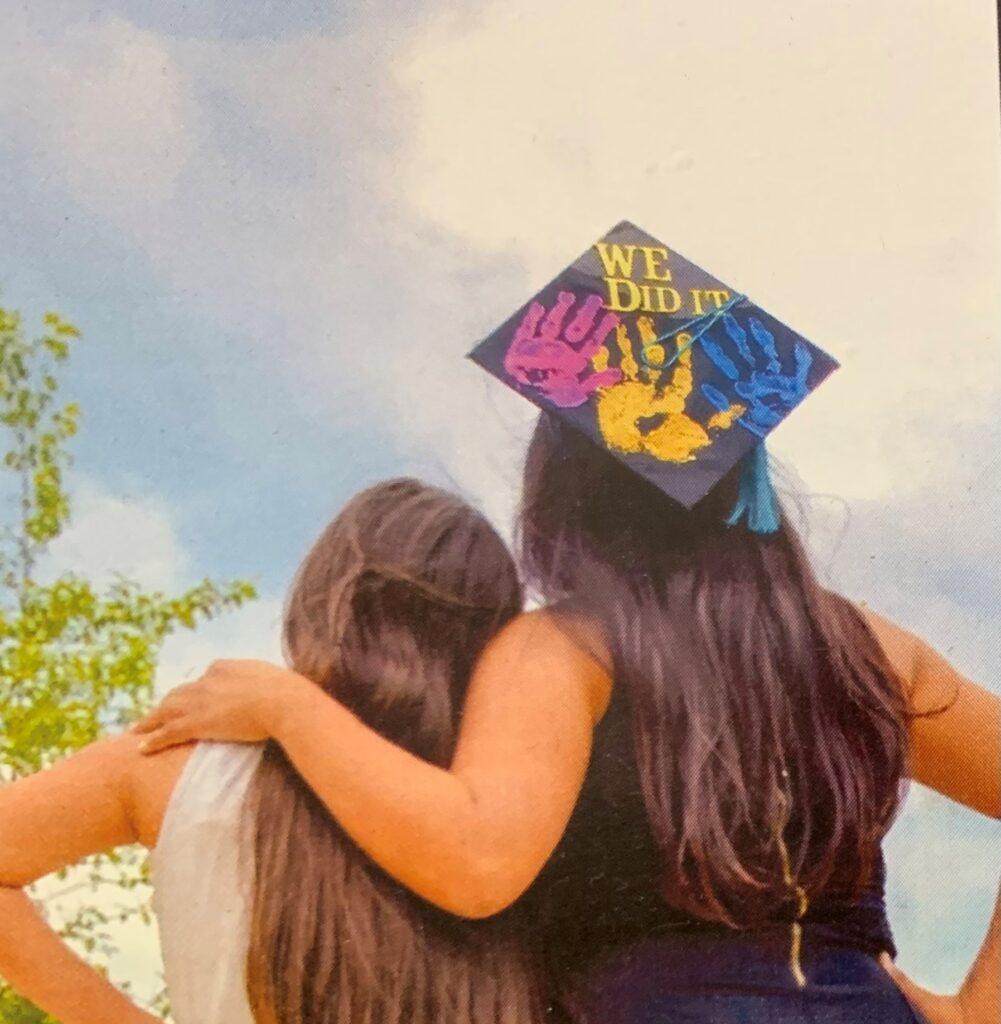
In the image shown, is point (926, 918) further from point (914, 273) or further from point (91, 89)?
point (91, 89)

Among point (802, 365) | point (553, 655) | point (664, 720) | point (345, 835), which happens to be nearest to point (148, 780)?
point (345, 835)

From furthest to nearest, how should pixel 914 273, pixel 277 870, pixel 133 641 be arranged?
pixel 914 273, pixel 133 641, pixel 277 870

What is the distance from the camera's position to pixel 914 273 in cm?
213

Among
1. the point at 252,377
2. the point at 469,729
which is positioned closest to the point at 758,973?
the point at 469,729

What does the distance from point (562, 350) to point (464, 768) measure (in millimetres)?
624

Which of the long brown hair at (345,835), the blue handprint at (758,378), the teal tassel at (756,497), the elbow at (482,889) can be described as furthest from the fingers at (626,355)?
the elbow at (482,889)

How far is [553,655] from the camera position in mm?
1835

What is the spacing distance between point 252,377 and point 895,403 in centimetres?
98

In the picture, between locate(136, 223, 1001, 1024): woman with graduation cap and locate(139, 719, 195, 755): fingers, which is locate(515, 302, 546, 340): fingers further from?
locate(139, 719, 195, 755): fingers

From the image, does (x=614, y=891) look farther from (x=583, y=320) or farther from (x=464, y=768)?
(x=583, y=320)

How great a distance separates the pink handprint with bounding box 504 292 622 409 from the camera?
1.96m

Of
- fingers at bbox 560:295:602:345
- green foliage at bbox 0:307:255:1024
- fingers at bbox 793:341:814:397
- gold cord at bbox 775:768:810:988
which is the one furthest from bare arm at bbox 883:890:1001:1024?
green foliage at bbox 0:307:255:1024

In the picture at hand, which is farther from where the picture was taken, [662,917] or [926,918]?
[926,918]

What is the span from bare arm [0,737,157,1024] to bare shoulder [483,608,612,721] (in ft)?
1.74
